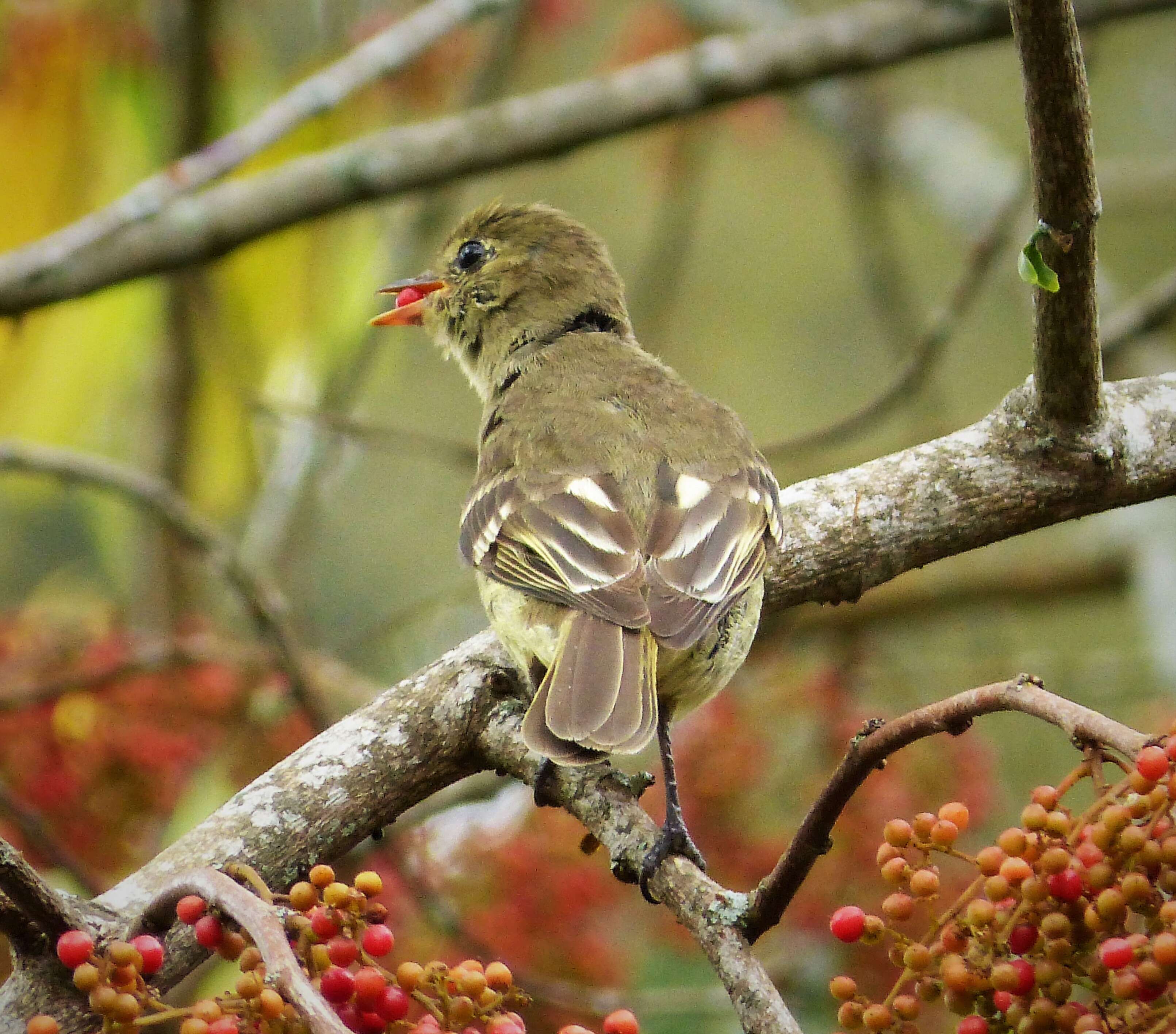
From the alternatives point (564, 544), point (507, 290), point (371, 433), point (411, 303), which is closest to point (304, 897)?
point (564, 544)

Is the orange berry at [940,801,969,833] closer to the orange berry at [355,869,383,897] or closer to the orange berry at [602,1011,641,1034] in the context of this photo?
the orange berry at [602,1011,641,1034]

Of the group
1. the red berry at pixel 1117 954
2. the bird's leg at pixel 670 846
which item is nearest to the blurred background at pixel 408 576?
the bird's leg at pixel 670 846

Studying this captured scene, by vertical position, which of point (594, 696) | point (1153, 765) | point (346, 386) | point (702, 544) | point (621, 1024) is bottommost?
point (621, 1024)

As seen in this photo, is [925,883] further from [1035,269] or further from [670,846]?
[1035,269]

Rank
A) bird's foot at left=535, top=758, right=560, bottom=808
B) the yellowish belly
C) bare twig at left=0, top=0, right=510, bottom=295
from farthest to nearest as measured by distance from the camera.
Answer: bare twig at left=0, top=0, right=510, bottom=295, the yellowish belly, bird's foot at left=535, top=758, right=560, bottom=808

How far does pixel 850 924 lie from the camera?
5.71 ft

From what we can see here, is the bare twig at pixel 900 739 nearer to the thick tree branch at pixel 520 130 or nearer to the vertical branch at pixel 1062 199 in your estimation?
the vertical branch at pixel 1062 199

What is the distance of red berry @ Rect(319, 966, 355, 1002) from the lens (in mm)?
1594

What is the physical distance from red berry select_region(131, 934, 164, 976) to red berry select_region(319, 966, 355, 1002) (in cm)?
20

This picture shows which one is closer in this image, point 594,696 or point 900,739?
point 900,739

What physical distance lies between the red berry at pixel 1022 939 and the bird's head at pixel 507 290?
8.68 ft

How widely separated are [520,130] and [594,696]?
227 cm

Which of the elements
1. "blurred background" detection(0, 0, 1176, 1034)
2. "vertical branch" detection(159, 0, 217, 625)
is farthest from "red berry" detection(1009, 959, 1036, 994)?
"vertical branch" detection(159, 0, 217, 625)

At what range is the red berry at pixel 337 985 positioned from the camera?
159cm
